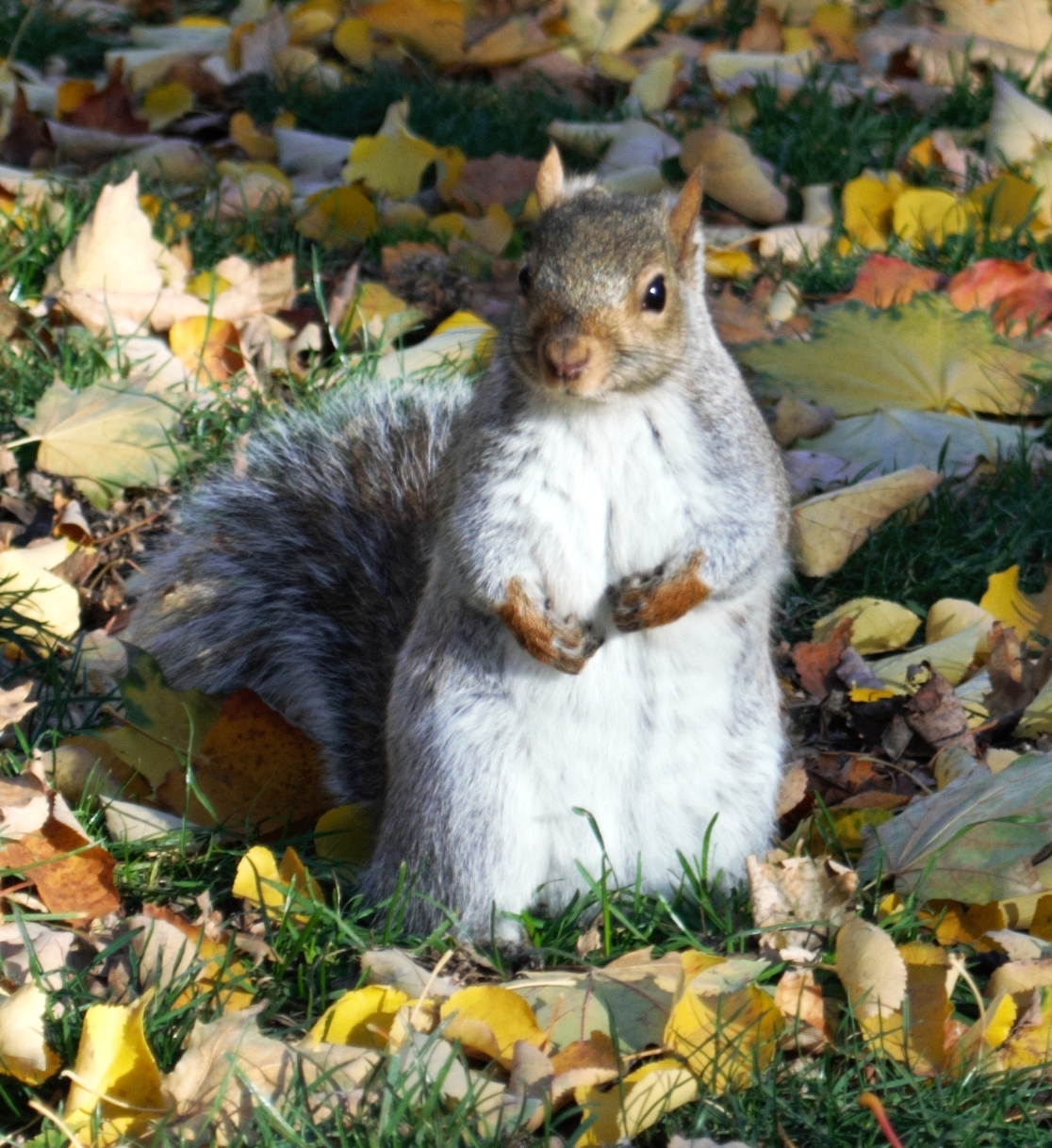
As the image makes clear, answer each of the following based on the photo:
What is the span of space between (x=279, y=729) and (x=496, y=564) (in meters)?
0.42

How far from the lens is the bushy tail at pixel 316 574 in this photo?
68.7 inches

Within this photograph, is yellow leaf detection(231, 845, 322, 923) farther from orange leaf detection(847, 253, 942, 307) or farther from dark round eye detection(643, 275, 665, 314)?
orange leaf detection(847, 253, 942, 307)

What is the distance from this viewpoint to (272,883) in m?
1.46

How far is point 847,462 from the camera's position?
6.89 feet

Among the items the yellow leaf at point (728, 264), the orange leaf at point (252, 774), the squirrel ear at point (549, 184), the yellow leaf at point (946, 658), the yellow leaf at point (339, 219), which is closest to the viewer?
the squirrel ear at point (549, 184)

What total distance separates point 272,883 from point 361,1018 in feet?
0.67

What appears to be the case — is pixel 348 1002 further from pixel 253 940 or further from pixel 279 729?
pixel 279 729

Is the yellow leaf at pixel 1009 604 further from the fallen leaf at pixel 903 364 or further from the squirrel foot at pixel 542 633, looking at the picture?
the squirrel foot at pixel 542 633

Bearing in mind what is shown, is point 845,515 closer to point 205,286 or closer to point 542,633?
point 542,633

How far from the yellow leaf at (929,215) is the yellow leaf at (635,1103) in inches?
67.3

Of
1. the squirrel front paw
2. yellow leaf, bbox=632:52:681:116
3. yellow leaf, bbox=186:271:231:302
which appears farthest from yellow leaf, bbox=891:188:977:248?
the squirrel front paw

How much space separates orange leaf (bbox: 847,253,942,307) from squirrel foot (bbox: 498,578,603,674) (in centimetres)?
115

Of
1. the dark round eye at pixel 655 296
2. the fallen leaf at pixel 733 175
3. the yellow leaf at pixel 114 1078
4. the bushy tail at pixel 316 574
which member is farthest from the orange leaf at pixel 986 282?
the yellow leaf at pixel 114 1078

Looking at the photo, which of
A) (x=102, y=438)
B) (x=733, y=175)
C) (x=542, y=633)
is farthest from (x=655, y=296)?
(x=733, y=175)
